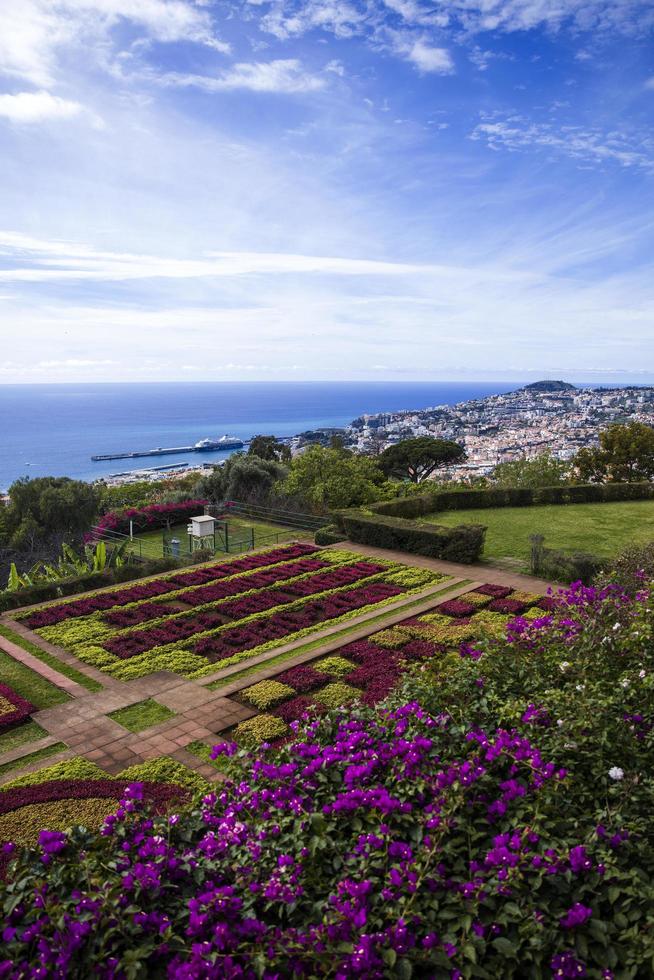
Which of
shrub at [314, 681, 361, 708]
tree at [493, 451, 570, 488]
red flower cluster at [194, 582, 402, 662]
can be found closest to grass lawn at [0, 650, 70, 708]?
red flower cluster at [194, 582, 402, 662]

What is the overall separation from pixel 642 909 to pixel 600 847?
1.05 ft

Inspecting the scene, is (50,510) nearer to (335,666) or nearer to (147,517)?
(147,517)

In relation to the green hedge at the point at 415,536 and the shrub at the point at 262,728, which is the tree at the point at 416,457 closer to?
the green hedge at the point at 415,536

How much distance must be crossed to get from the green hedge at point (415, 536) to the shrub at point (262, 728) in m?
8.82

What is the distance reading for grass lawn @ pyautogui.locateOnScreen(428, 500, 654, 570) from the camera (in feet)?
56.0

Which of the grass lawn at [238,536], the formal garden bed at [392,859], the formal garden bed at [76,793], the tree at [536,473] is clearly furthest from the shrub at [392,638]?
the tree at [536,473]

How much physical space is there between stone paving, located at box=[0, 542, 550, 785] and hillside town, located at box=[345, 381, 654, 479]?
3800 cm

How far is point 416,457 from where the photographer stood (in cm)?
3681

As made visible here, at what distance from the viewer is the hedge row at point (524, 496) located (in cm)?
2178

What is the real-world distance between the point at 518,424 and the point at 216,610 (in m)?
92.3

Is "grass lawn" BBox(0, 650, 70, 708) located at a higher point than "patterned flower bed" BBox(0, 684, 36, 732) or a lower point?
lower

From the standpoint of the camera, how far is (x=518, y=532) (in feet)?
62.3

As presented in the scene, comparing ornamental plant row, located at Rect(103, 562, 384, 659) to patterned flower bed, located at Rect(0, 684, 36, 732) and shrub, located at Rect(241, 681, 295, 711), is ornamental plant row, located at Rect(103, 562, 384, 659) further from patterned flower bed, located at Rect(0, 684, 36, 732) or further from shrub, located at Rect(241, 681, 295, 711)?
shrub, located at Rect(241, 681, 295, 711)

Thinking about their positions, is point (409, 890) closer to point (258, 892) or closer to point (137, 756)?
point (258, 892)
